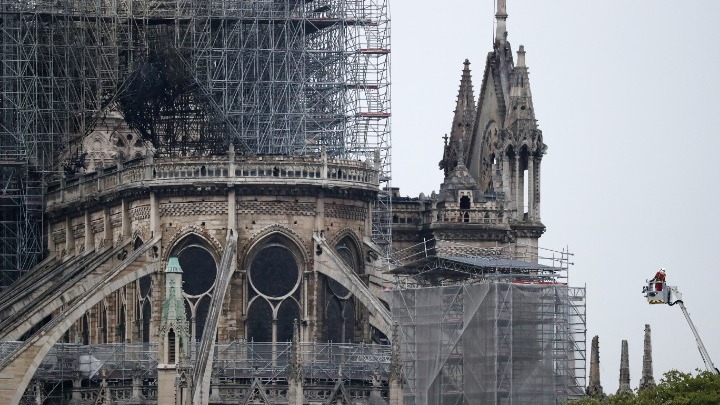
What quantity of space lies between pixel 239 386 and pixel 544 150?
22.4 m

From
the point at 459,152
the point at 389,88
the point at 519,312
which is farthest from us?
the point at 459,152

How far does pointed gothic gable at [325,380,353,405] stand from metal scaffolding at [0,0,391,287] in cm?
1112

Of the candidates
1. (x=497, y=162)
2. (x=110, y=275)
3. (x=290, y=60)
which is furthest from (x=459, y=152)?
(x=110, y=275)

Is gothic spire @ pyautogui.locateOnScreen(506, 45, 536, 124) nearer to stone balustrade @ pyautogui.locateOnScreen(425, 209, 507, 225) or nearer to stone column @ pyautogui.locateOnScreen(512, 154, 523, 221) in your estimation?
stone column @ pyautogui.locateOnScreen(512, 154, 523, 221)

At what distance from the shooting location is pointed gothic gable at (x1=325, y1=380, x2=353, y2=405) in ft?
364

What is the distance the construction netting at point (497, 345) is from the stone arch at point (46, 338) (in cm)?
1045

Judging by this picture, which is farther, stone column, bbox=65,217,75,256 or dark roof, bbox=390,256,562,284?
stone column, bbox=65,217,75,256

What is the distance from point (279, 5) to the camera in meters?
122

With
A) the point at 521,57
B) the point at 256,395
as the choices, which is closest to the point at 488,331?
the point at 256,395

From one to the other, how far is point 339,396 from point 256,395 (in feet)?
8.96

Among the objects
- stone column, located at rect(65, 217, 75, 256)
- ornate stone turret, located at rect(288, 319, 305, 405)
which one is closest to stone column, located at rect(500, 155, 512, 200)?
stone column, located at rect(65, 217, 75, 256)

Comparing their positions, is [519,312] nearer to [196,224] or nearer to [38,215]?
[196,224]

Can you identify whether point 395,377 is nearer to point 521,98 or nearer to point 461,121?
point 521,98

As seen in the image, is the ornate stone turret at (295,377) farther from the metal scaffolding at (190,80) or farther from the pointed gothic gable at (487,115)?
the pointed gothic gable at (487,115)
